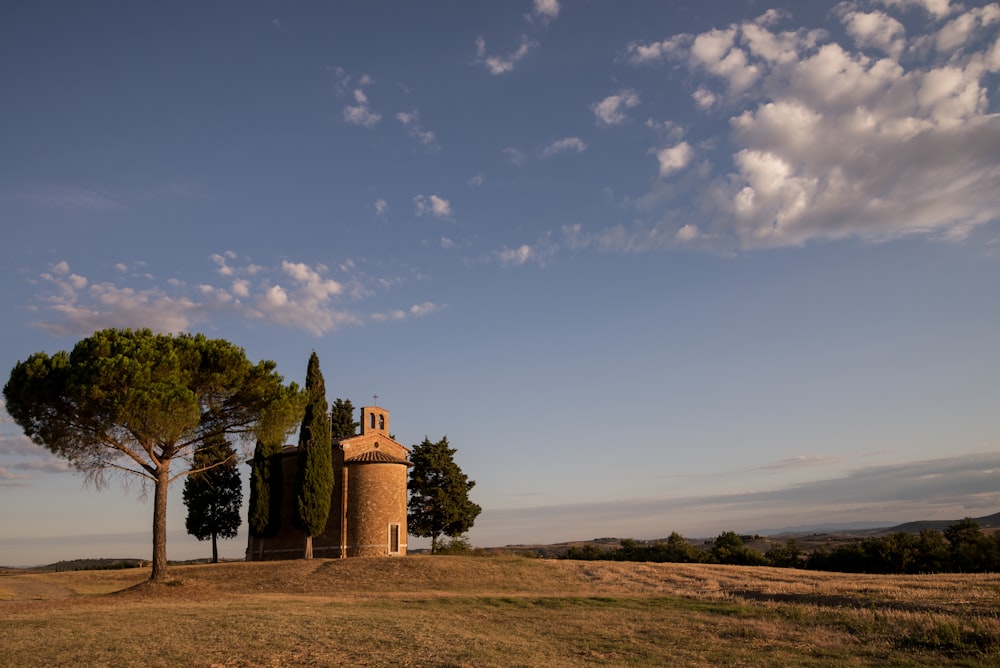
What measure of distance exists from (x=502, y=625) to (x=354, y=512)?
82.3 ft

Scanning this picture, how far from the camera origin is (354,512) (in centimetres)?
4031

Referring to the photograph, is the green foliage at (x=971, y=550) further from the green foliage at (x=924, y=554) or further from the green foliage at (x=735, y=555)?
the green foliage at (x=735, y=555)

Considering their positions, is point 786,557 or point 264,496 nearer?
point 264,496

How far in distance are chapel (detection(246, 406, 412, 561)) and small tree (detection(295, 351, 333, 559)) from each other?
0.99 m

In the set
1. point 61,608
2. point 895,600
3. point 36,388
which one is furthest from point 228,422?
point 895,600

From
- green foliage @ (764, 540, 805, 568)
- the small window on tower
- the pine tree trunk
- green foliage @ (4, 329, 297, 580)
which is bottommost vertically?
green foliage @ (764, 540, 805, 568)

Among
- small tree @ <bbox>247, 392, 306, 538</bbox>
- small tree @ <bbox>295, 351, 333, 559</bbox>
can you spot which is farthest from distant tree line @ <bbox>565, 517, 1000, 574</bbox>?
small tree @ <bbox>247, 392, 306, 538</bbox>

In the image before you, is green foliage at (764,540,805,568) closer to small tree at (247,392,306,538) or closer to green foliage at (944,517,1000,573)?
green foliage at (944,517,1000,573)

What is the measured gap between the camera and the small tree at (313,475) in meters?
38.8

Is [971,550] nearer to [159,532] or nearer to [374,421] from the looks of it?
[374,421]

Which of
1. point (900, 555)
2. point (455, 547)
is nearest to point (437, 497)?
point (455, 547)

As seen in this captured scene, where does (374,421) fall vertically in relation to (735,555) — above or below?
above

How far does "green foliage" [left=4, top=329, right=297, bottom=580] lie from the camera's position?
24406mm

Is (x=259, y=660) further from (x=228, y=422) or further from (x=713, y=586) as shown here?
(x=713, y=586)
